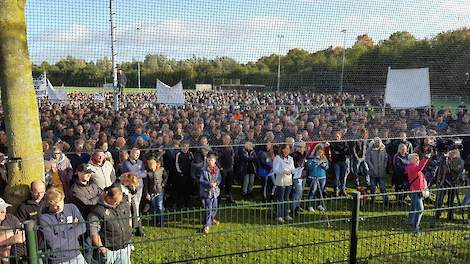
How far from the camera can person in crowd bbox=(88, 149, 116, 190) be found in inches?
242

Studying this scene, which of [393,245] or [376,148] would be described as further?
[376,148]

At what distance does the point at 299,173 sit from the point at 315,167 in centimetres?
43

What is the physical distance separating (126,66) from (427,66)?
5646 millimetres

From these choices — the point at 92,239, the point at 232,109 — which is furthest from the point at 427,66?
the point at 92,239

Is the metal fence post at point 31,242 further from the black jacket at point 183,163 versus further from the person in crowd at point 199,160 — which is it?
the black jacket at point 183,163

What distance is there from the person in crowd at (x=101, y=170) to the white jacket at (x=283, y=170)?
282cm

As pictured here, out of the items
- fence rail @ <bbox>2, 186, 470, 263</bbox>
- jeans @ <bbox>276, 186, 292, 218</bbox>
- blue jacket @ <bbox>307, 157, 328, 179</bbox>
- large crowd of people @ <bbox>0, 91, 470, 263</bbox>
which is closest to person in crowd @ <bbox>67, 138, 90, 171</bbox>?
large crowd of people @ <bbox>0, 91, 470, 263</bbox>

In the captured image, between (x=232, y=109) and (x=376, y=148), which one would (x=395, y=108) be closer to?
(x=376, y=148)

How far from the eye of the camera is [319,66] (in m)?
7.79

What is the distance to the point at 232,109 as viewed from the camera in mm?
11453

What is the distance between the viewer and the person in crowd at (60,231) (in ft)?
12.2

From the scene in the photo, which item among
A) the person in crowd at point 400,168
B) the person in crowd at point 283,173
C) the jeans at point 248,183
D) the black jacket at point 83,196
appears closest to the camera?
the black jacket at point 83,196

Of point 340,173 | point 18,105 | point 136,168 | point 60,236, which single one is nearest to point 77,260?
point 60,236

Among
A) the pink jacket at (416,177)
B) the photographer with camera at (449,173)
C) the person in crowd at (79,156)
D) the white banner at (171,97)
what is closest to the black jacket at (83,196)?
the person in crowd at (79,156)
